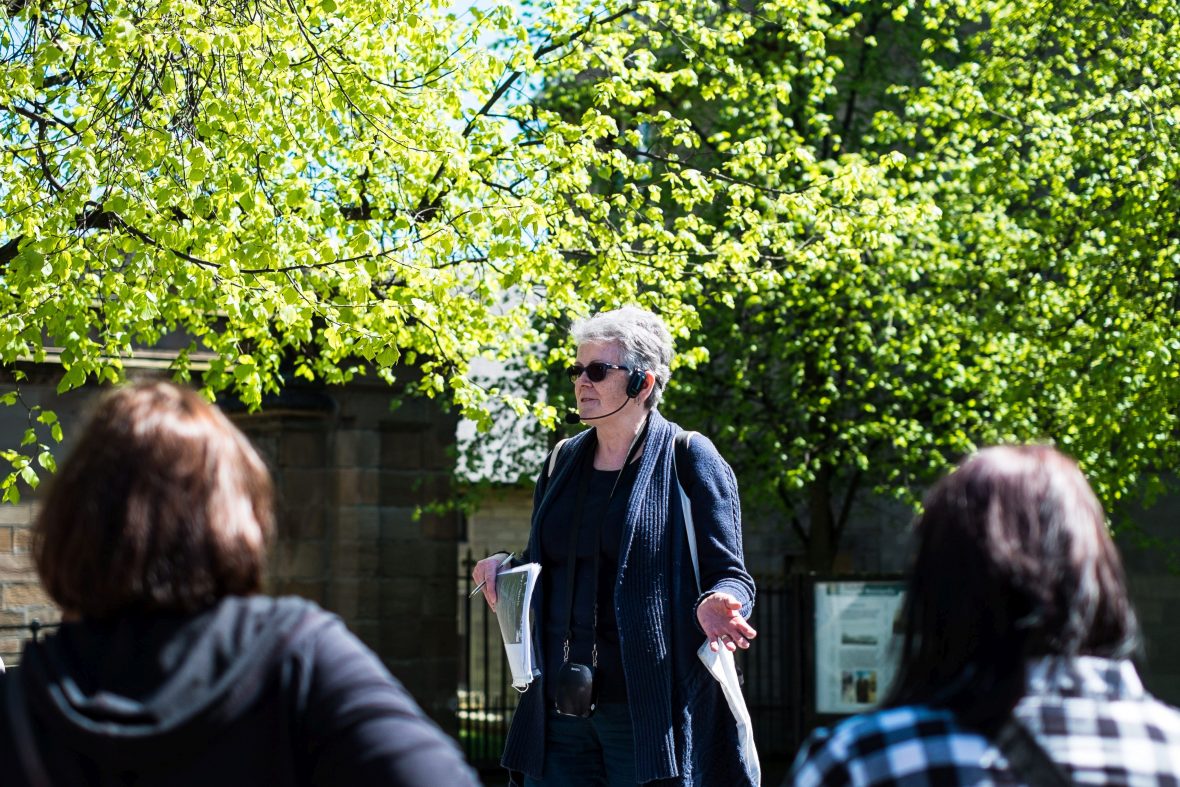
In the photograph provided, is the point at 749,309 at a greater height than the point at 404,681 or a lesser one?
greater

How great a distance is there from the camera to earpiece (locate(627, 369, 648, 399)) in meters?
4.74

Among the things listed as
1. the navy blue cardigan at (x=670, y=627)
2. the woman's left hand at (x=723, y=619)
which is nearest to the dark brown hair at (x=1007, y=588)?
the woman's left hand at (x=723, y=619)

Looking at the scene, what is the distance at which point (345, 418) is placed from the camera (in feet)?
40.2

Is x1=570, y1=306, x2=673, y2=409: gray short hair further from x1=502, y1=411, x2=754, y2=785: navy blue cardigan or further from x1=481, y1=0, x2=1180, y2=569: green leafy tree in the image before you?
x1=481, y1=0, x2=1180, y2=569: green leafy tree

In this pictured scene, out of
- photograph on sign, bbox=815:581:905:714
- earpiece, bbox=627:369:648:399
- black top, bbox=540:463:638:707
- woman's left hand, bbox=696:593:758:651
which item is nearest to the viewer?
woman's left hand, bbox=696:593:758:651

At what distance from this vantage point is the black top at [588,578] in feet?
14.5

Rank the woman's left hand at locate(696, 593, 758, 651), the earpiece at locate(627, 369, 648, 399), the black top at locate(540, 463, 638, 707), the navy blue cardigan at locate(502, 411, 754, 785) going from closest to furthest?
1. the woman's left hand at locate(696, 593, 758, 651)
2. the navy blue cardigan at locate(502, 411, 754, 785)
3. the black top at locate(540, 463, 638, 707)
4. the earpiece at locate(627, 369, 648, 399)

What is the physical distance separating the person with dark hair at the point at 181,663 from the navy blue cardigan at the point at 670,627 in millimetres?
2311

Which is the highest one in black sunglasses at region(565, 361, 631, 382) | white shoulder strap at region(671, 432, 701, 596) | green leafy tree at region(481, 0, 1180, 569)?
green leafy tree at region(481, 0, 1180, 569)

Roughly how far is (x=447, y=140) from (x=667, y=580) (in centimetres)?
437

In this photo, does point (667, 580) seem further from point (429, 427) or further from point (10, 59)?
point (429, 427)

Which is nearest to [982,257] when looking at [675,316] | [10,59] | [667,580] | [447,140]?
[675,316]

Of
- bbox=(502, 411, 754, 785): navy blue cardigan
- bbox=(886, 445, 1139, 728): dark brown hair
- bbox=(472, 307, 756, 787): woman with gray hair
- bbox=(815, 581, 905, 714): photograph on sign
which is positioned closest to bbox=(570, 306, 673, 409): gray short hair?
bbox=(472, 307, 756, 787): woman with gray hair

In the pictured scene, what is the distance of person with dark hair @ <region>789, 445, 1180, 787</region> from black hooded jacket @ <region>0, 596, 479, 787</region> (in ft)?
1.91
